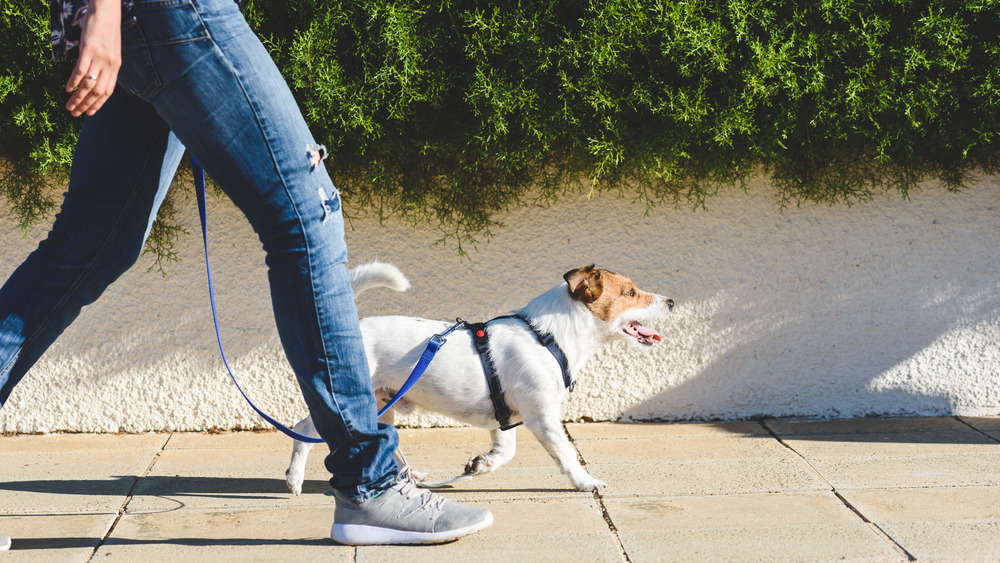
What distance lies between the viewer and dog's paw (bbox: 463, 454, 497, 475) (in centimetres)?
322

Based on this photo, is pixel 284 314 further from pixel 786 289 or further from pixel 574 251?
pixel 786 289

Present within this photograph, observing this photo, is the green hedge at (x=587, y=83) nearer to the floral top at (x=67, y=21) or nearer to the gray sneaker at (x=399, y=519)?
the floral top at (x=67, y=21)

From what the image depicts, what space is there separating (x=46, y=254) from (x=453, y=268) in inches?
80.0

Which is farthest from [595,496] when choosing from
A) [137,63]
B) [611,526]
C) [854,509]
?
[137,63]

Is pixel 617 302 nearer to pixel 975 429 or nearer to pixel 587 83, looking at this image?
pixel 587 83

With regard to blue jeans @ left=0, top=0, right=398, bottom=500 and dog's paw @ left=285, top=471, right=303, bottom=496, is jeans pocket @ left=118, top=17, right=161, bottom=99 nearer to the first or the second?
blue jeans @ left=0, top=0, right=398, bottom=500

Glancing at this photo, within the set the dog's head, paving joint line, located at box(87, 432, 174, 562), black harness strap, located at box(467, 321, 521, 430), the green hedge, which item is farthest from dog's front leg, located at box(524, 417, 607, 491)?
paving joint line, located at box(87, 432, 174, 562)

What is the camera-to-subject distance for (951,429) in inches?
155

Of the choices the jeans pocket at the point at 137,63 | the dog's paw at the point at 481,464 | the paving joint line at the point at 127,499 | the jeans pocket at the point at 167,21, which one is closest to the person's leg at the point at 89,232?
the jeans pocket at the point at 137,63

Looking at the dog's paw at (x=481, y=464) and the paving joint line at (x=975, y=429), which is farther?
the paving joint line at (x=975, y=429)

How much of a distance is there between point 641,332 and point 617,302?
19 centimetres

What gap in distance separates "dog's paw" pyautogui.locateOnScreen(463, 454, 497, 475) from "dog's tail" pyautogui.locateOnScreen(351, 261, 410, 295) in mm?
735

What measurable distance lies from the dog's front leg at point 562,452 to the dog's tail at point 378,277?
2.43 ft

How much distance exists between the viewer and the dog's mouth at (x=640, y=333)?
3.46 meters
